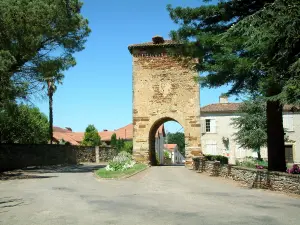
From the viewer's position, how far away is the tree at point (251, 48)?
10.1 metres

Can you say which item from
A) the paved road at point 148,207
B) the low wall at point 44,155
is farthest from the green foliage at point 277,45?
the low wall at point 44,155

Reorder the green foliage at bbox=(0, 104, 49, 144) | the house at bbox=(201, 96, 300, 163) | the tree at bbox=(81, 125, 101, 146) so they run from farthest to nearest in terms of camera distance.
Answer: the tree at bbox=(81, 125, 101, 146)
the house at bbox=(201, 96, 300, 163)
the green foliage at bbox=(0, 104, 49, 144)

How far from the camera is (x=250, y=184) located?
1443 centimetres

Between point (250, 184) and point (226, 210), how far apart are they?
6.31 m

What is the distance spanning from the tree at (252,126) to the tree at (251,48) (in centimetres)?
1706

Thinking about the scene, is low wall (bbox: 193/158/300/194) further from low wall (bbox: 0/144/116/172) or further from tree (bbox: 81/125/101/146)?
tree (bbox: 81/125/101/146)

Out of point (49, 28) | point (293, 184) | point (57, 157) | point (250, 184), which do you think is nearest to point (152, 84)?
point (49, 28)

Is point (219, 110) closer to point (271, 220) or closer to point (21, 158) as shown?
point (21, 158)

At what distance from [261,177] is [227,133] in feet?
89.7

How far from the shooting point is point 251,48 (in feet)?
35.2

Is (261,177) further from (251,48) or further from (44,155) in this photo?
(44,155)

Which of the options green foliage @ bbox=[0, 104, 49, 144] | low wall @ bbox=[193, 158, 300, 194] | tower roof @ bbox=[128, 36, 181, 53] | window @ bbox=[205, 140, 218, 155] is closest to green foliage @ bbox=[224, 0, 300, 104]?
low wall @ bbox=[193, 158, 300, 194]

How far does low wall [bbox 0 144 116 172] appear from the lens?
25083 millimetres

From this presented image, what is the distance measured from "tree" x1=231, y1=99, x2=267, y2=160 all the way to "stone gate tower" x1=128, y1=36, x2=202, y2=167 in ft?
20.5
